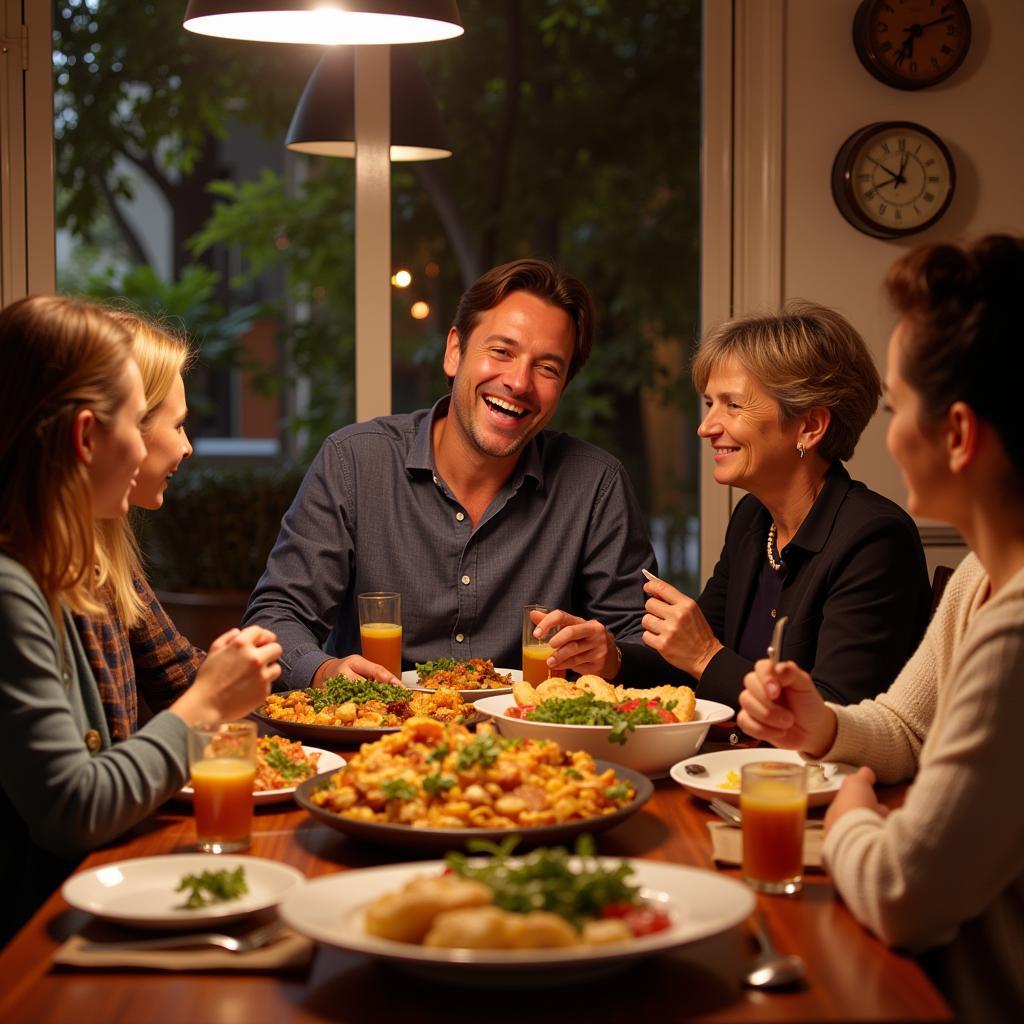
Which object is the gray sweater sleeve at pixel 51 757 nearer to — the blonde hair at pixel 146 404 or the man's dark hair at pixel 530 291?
the blonde hair at pixel 146 404

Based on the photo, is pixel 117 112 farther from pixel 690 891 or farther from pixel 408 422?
pixel 690 891

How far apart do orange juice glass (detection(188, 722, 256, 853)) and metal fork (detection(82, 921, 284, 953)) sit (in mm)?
253

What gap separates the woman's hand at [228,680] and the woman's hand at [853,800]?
672 mm

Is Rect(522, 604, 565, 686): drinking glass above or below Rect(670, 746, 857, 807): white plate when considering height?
above

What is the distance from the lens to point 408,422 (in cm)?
296

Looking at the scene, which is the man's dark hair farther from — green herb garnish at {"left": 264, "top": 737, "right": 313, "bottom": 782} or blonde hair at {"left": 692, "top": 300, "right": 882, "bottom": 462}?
green herb garnish at {"left": 264, "top": 737, "right": 313, "bottom": 782}

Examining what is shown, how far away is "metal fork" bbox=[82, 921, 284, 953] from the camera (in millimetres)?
1196

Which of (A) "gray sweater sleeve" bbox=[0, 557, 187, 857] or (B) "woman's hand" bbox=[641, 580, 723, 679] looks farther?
(B) "woman's hand" bbox=[641, 580, 723, 679]

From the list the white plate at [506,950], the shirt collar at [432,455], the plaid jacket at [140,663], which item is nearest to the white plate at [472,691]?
the plaid jacket at [140,663]

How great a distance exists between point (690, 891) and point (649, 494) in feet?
9.70

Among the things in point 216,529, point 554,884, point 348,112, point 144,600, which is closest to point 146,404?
point 144,600

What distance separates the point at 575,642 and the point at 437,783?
2.74ft

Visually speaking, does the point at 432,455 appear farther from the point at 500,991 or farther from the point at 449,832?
the point at 500,991

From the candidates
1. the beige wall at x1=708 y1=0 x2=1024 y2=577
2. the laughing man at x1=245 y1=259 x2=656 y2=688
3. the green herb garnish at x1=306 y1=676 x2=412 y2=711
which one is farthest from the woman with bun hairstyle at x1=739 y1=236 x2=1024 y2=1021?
the beige wall at x1=708 y1=0 x2=1024 y2=577
